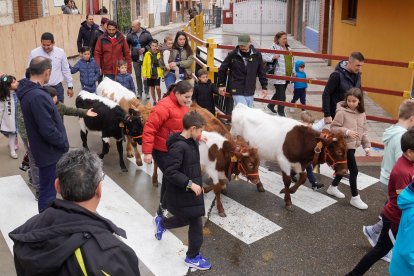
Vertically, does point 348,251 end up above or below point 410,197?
below

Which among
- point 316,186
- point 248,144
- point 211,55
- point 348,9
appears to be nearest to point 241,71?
point 211,55

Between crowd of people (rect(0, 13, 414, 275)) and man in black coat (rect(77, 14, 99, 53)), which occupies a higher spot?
man in black coat (rect(77, 14, 99, 53))

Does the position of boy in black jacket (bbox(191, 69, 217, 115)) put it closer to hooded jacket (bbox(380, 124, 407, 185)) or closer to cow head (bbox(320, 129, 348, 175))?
cow head (bbox(320, 129, 348, 175))

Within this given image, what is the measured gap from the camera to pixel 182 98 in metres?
5.47

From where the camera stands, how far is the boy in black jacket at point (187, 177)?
14.9 feet

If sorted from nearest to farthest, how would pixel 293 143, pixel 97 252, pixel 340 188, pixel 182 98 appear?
1. pixel 97 252
2. pixel 182 98
3. pixel 293 143
4. pixel 340 188

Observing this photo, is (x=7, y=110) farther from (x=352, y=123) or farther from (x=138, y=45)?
(x=352, y=123)

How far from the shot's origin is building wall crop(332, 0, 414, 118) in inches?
421

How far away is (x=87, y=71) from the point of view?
31.8 ft

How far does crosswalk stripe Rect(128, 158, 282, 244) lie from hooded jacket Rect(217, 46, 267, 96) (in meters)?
2.70

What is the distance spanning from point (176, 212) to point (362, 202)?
315 cm

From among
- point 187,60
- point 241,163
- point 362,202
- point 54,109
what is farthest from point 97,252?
point 187,60

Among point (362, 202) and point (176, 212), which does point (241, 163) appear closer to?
point (176, 212)

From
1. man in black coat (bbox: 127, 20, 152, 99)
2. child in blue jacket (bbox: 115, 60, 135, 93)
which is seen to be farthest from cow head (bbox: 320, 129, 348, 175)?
man in black coat (bbox: 127, 20, 152, 99)
